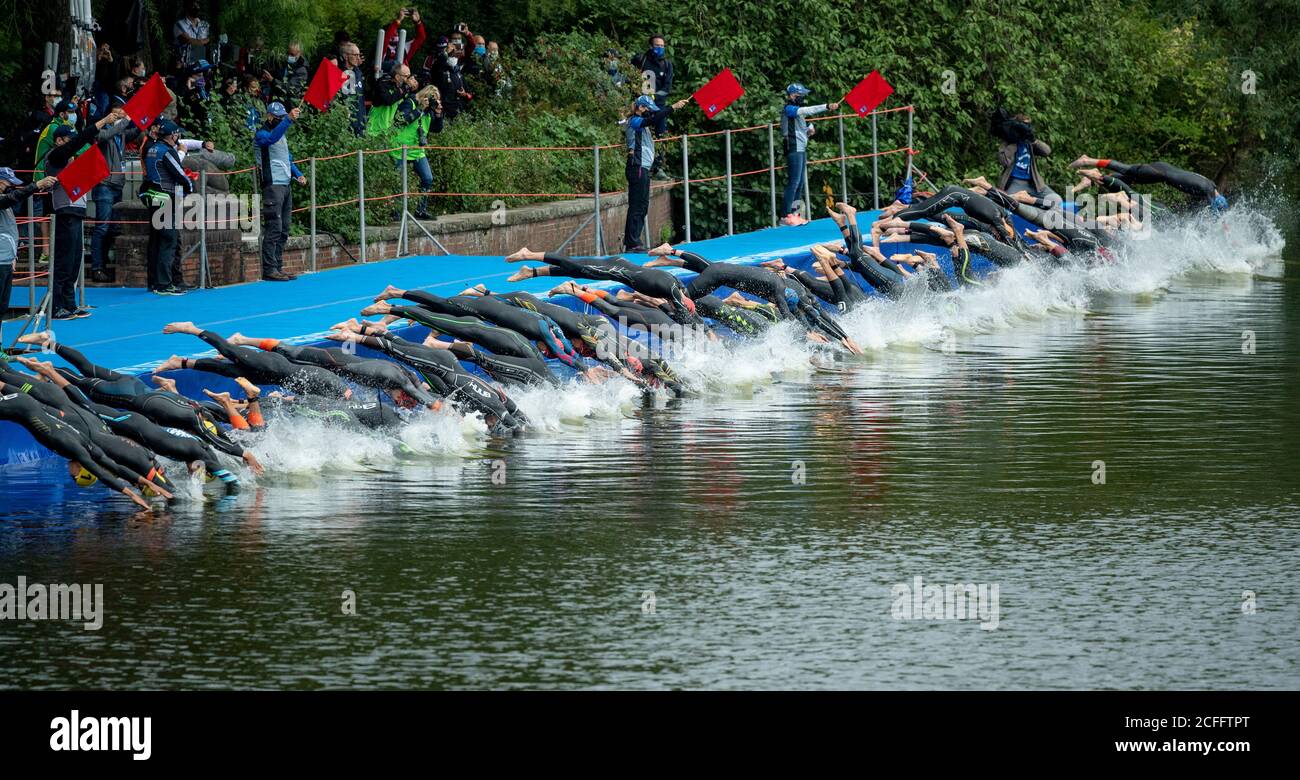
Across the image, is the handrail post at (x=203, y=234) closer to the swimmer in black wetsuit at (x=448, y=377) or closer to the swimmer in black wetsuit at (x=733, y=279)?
the swimmer in black wetsuit at (x=448, y=377)

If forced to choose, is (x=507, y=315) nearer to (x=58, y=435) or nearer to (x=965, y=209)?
(x=58, y=435)

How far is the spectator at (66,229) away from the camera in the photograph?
19.4 m

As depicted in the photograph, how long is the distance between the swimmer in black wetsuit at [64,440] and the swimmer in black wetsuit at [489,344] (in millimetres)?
4825

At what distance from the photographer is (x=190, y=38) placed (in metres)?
25.9

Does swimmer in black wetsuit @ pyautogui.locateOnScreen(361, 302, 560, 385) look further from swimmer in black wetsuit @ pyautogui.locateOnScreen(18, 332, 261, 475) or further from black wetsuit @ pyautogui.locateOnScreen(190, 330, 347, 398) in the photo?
swimmer in black wetsuit @ pyautogui.locateOnScreen(18, 332, 261, 475)

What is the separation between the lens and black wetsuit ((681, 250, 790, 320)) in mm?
22703

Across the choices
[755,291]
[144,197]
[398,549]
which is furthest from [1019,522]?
[144,197]

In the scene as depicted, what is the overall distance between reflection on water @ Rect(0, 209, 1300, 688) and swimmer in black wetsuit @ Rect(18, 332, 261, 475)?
49cm

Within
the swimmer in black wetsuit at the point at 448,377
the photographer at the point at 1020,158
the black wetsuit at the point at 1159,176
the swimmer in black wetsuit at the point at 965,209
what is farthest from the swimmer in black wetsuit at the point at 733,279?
the black wetsuit at the point at 1159,176

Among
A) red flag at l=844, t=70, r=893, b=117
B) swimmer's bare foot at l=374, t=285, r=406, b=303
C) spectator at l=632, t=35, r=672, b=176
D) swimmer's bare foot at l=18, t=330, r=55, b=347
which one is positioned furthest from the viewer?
red flag at l=844, t=70, r=893, b=117

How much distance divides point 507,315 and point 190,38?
880cm

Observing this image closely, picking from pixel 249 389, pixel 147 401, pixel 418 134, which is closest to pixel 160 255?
pixel 418 134

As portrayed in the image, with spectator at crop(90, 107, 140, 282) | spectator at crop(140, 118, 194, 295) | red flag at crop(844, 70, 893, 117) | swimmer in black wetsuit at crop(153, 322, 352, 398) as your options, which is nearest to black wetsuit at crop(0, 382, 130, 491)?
swimmer in black wetsuit at crop(153, 322, 352, 398)
